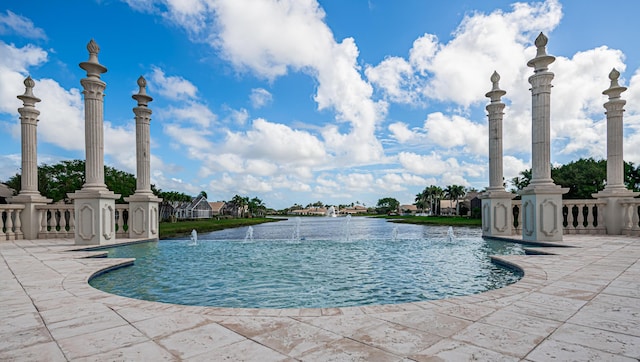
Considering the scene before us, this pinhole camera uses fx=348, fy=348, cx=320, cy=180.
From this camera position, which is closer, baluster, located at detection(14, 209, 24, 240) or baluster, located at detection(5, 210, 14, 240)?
baluster, located at detection(5, 210, 14, 240)

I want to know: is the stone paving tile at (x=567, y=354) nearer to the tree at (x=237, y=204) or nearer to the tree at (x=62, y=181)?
the tree at (x=62, y=181)

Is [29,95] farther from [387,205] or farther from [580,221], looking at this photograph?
[387,205]

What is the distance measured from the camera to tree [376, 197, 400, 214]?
488 feet

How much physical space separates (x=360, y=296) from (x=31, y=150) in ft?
47.8

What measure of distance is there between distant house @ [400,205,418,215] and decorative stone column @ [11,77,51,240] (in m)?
136

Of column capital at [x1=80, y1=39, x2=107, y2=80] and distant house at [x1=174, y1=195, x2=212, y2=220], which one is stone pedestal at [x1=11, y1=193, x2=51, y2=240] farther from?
distant house at [x1=174, y1=195, x2=212, y2=220]

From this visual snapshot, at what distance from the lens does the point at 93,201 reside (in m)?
11.0

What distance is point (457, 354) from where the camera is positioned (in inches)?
110

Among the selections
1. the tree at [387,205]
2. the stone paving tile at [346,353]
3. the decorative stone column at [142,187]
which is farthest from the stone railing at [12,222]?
the tree at [387,205]

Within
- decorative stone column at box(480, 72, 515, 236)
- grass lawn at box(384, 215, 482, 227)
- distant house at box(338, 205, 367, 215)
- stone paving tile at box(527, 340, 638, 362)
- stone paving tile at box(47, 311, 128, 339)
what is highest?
decorative stone column at box(480, 72, 515, 236)

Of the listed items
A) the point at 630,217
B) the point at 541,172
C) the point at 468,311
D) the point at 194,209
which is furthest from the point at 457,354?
the point at 194,209

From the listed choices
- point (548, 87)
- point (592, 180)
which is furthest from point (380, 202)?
point (548, 87)

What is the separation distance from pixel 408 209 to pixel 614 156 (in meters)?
132

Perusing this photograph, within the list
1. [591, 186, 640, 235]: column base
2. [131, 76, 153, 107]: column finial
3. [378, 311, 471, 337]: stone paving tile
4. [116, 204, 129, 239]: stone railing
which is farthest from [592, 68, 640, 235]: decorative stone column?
[116, 204, 129, 239]: stone railing
